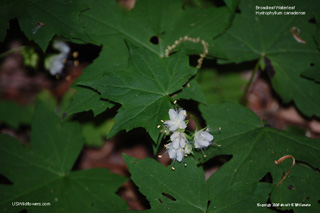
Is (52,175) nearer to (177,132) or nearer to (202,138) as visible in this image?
(177,132)

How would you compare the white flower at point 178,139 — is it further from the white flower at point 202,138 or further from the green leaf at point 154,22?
the green leaf at point 154,22

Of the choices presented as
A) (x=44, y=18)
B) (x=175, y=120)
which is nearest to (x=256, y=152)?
(x=175, y=120)

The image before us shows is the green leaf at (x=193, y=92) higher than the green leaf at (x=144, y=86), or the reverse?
the green leaf at (x=144, y=86)

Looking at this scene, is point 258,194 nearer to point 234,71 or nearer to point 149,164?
point 149,164

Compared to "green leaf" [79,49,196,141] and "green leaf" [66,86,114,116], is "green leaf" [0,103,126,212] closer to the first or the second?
"green leaf" [66,86,114,116]

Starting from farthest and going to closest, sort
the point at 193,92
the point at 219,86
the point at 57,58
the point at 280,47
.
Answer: the point at 219,86, the point at 57,58, the point at 280,47, the point at 193,92

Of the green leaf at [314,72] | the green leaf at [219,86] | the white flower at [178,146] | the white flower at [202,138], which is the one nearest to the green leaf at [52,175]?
the white flower at [178,146]

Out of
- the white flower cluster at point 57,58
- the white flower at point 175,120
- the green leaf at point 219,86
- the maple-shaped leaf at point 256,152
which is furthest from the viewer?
the green leaf at point 219,86
